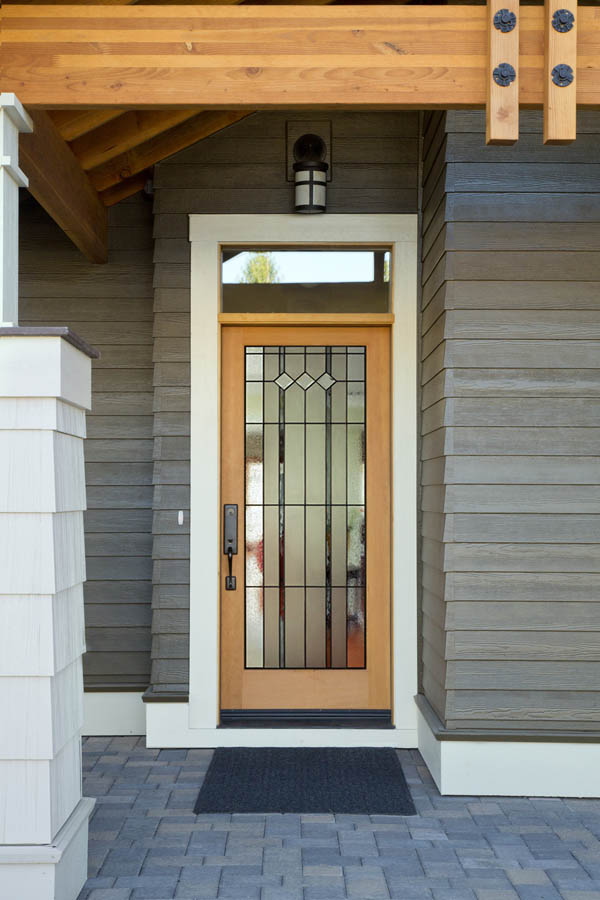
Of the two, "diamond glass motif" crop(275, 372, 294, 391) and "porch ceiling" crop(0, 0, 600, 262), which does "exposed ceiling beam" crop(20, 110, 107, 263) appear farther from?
"diamond glass motif" crop(275, 372, 294, 391)

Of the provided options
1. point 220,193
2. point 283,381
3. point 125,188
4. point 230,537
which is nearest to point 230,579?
point 230,537

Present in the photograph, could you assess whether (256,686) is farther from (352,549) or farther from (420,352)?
(420,352)

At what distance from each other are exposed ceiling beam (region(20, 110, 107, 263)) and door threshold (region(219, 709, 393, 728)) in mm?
2320

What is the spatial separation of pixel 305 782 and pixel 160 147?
2.92 meters

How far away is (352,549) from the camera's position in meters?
4.45

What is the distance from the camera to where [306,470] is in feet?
14.6

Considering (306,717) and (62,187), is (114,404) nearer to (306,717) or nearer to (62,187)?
(62,187)

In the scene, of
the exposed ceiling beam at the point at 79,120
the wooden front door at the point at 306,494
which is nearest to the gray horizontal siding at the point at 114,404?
the wooden front door at the point at 306,494

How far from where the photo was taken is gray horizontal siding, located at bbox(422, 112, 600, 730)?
3621 millimetres

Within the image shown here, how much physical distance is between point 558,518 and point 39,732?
214 centimetres

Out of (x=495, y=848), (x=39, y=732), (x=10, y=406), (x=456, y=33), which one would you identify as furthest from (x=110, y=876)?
(x=456, y=33)

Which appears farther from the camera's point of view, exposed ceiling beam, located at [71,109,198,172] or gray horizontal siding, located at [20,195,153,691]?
gray horizontal siding, located at [20,195,153,691]

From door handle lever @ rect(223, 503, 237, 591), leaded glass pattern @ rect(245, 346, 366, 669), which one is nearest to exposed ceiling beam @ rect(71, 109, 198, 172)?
leaded glass pattern @ rect(245, 346, 366, 669)

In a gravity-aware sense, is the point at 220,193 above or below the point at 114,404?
above
